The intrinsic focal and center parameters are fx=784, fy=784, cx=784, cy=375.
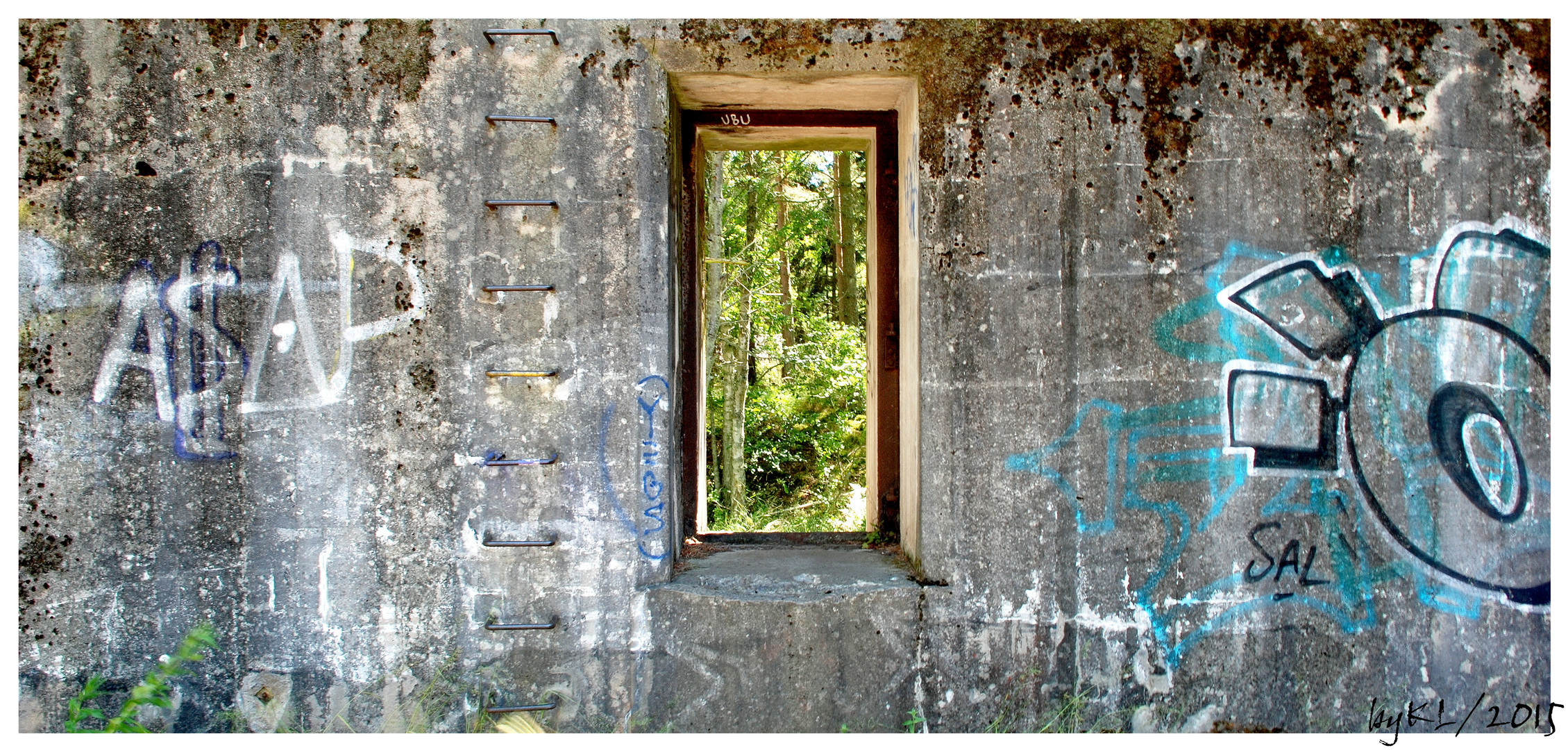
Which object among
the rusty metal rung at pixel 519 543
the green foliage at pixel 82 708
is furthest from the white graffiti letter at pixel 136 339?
the rusty metal rung at pixel 519 543

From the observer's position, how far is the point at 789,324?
1046cm

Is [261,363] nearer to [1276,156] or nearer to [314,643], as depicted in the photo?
[314,643]

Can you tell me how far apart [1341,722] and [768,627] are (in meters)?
2.08

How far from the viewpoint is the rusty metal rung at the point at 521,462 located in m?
2.78

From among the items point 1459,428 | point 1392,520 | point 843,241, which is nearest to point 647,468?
point 1392,520

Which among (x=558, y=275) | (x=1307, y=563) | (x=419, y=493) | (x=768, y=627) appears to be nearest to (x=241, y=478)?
(x=419, y=493)

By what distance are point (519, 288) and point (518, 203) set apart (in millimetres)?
296

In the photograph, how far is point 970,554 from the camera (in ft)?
9.21

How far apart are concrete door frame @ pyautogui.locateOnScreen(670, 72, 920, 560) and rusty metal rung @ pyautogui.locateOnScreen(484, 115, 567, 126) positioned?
484 mm

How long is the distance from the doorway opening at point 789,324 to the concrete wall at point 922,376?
551 millimetres

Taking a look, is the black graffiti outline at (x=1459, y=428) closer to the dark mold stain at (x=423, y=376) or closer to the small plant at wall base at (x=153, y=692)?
the dark mold stain at (x=423, y=376)

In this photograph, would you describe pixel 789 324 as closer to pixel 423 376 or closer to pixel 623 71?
pixel 623 71

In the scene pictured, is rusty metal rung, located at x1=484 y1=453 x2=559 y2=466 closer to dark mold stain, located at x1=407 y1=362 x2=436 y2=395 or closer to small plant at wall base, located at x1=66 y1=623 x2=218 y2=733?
dark mold stain, located at x1=407 y1=362 x2=436 y2=395

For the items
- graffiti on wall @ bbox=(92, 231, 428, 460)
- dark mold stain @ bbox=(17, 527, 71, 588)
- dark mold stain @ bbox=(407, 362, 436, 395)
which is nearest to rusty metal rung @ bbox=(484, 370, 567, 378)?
dark mold stain @ bbox=(407, 362, 436, 395)
